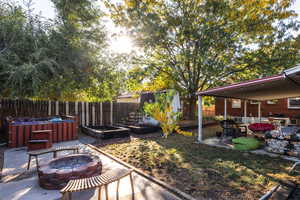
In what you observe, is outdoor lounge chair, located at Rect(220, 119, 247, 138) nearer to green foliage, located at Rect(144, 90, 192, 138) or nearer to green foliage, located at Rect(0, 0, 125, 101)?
green foliage, located at Rect(144, 90, 192, 138)

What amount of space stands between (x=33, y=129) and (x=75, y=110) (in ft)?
12.0

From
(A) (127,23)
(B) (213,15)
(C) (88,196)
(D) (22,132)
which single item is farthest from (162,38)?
(C) (88,196)

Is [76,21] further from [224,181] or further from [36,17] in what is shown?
[224,181]

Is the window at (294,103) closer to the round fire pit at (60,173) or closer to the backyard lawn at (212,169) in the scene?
the backyard lawn at (212,169)

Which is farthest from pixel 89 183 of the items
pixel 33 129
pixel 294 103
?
pixel 294 103

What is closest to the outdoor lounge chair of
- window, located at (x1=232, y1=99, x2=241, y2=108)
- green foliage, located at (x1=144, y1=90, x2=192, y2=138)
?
green foliage, located at (x1=144, y1=90, x2=192, y2=138)

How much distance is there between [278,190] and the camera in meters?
2.86

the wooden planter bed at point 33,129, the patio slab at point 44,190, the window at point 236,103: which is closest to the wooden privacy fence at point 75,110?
the wooden planter bed at point 33,129

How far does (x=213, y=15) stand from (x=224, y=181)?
884cm

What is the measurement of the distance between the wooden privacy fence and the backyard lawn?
5.37 meters

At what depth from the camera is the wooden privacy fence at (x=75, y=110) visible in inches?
308

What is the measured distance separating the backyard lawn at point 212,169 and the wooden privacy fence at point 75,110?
17.6ft

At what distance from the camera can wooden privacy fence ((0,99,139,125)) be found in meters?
7.83

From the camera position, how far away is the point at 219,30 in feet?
28.9
